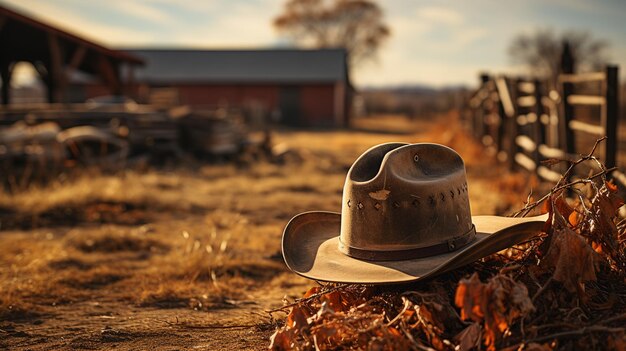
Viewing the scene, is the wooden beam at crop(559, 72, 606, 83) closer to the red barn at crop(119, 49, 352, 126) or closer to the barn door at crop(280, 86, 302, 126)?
the red barn at crop(119, 49, 352, 126)

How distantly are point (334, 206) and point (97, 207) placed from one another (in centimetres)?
316

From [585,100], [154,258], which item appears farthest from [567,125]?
[154,258]

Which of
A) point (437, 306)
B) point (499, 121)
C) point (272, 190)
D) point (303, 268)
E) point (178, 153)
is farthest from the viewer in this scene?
point (178, 153)

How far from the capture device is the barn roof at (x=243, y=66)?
1486 inches

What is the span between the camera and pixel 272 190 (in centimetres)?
985

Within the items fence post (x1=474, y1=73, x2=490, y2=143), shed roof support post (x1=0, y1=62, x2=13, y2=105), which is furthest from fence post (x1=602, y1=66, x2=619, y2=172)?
shed roof support post (x1=0, y1=62, x2=13, y2=105)

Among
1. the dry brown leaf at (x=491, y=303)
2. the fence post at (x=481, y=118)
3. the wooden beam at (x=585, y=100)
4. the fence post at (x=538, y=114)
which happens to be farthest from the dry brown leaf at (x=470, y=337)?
the fence post at (x=481, y=118)

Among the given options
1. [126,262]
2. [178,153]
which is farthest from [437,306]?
[178,153]

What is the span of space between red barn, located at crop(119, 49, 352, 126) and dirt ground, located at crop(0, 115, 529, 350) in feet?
86.6

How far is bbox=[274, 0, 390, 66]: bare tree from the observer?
5309 cm

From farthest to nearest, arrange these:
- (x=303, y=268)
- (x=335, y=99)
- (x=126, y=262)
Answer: (x=335, y=99), (x=126, y=262), (x=303, y=268)

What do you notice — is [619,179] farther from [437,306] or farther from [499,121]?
[499,121]

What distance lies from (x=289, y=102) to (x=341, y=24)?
19394 millimetres

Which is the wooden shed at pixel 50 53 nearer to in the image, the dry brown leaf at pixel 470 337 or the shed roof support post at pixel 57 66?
the shed roof support post at pixel 57 66
